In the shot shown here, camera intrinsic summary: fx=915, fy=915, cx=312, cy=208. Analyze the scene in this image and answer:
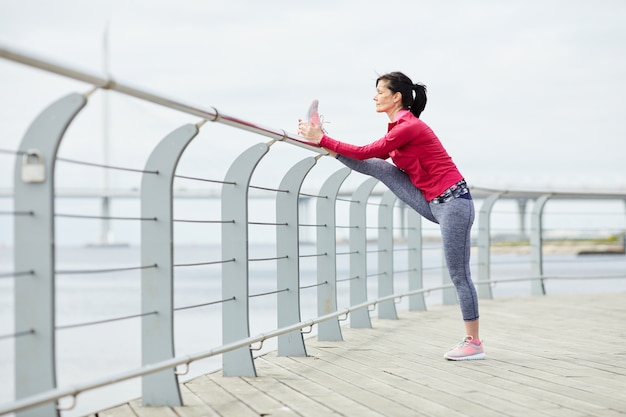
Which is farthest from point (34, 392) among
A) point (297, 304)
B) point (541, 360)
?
point (541, 360)

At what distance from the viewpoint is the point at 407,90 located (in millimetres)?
3562

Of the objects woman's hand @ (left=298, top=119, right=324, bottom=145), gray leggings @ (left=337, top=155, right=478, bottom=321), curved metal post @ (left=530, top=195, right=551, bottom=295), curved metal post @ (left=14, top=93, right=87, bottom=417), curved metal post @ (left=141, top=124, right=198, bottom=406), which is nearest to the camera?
curved metal post @ (left=14, top=93, right=87, bottom=417)

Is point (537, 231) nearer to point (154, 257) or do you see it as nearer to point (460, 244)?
point (460, 244)

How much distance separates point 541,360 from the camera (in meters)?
3.67

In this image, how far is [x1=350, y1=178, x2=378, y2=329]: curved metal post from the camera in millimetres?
4816

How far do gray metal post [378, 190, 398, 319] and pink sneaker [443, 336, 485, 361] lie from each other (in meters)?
1.67

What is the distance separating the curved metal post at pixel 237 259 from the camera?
10.1ft

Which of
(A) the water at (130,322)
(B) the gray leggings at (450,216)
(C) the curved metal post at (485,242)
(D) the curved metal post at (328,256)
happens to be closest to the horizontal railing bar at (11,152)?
(B) the gray leggings at (450,216)

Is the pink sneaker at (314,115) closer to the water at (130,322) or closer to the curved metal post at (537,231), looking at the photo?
the water at (130,322)

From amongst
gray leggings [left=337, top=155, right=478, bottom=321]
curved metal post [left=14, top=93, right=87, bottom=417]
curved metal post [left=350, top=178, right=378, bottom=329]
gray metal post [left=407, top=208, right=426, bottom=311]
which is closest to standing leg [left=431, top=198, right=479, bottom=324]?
gray leggings [left=337, top=155, right=478, bottom=321]

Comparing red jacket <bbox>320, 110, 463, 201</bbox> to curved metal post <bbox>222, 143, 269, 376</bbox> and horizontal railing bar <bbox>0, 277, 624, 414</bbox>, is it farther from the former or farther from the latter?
horizontal railing bar <bbox>0, 277, 624, 414</bbox>

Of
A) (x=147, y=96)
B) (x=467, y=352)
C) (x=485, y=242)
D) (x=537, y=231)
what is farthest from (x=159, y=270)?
(x=537, y=231)

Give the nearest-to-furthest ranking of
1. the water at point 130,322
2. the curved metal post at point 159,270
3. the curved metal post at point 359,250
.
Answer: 1. the curved metal post at point 159,270
2. the curved metal post at point 359,250
3. the water at point 130,322

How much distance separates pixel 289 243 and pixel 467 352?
0.83 metres
